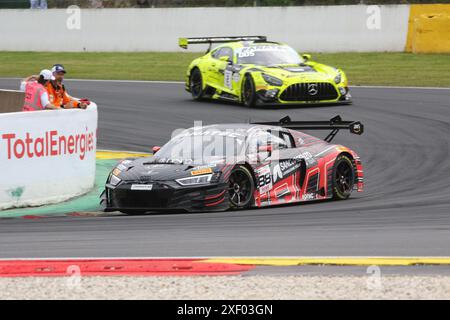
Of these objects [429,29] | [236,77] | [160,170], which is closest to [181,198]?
[160,170]

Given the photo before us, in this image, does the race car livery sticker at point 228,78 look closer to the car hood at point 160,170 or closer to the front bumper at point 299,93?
the front bumper at point 299,93

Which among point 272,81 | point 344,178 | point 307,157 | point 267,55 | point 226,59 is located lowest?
point 344,178

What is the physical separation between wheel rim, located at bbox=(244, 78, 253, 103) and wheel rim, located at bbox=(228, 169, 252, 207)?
978 centimetres

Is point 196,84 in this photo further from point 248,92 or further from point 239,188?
point 239,188

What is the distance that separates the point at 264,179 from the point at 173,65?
19.8 metres

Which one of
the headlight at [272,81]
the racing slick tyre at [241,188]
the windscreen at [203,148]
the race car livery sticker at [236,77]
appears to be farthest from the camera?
the race car livery sticker at [236,77]

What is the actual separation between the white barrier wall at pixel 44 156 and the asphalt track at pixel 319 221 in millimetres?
1195

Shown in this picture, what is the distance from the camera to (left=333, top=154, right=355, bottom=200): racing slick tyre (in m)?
14.2

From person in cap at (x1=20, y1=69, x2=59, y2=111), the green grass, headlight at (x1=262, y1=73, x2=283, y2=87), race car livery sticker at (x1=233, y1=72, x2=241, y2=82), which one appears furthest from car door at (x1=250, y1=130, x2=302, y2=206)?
the green grass

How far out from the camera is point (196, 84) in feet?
80.8

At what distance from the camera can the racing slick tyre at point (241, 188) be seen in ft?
42.2

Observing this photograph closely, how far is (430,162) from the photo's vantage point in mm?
16766

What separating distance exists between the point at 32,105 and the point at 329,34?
17.3m

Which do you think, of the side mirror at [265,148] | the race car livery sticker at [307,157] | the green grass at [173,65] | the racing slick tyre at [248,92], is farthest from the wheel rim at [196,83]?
the side mirror at [265,148]
